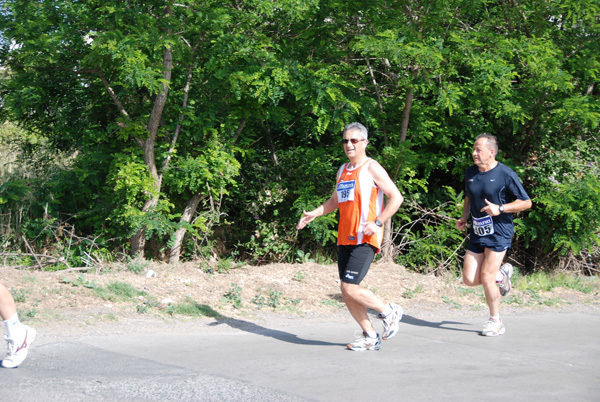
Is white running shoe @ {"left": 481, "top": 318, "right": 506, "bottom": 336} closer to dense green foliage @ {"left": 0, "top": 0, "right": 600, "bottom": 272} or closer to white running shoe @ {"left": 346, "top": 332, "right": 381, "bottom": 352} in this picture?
white running shoe @ {"left": 346, "top": 332, "right": 381, "bottom": 352}

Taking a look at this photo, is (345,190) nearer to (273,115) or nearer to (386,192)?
(386,192)

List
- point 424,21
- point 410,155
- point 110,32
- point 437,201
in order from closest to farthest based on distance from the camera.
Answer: point 110,32, point 424,21, point 410,155, point 437,201

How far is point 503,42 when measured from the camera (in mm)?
9344

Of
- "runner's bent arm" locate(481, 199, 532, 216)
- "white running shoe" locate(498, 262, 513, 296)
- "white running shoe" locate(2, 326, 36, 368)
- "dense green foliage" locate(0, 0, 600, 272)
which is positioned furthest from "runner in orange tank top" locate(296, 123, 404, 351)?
"dense green foliage" locate(0, 0, 600, 272)

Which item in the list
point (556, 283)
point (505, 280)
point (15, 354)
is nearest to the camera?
point (15, 354)

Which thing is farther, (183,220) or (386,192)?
(183,220)

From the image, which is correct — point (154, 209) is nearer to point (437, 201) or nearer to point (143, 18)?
point (143, 18)

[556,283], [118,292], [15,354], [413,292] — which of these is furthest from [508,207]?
[15,354]

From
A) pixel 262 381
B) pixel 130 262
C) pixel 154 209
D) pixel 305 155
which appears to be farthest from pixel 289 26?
pixel 262 381

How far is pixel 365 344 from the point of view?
575cm

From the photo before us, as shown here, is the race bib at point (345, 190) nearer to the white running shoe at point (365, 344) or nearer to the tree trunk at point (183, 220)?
the white running shoe at point (365, 344)

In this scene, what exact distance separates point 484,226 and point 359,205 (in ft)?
5.77

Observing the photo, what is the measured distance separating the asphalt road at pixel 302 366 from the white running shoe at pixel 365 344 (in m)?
0.08

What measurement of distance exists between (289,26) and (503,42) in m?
3.28
